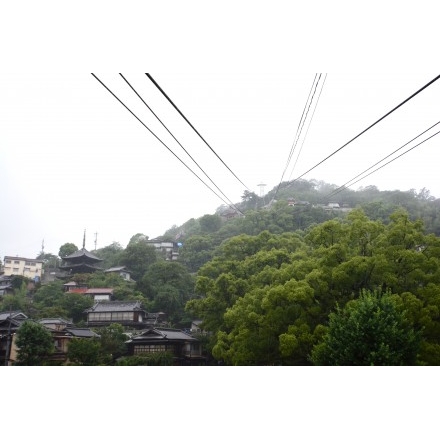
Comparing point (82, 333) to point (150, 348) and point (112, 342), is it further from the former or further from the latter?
point (150, 348)

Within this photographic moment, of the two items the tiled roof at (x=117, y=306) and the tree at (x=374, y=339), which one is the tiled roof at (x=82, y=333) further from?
the tree at (x=374, y=339)

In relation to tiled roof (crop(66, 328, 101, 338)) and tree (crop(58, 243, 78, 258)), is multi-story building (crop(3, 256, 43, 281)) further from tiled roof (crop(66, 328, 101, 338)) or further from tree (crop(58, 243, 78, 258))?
tiled roof (crop(66, 328, 101, 338))

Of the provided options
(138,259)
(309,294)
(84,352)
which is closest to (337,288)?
(309,294)

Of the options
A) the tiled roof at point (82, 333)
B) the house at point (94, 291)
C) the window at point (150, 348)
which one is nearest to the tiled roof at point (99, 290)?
the house at point (94, 291)

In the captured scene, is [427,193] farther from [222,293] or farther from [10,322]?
[10,322]

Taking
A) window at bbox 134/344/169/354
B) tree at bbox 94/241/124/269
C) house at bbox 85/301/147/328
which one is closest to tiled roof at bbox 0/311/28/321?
house at bbox 85/301/147/328

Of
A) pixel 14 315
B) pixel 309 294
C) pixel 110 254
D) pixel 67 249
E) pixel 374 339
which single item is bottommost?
pixel 374 339

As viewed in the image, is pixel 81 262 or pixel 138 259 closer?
pixel 138 259
